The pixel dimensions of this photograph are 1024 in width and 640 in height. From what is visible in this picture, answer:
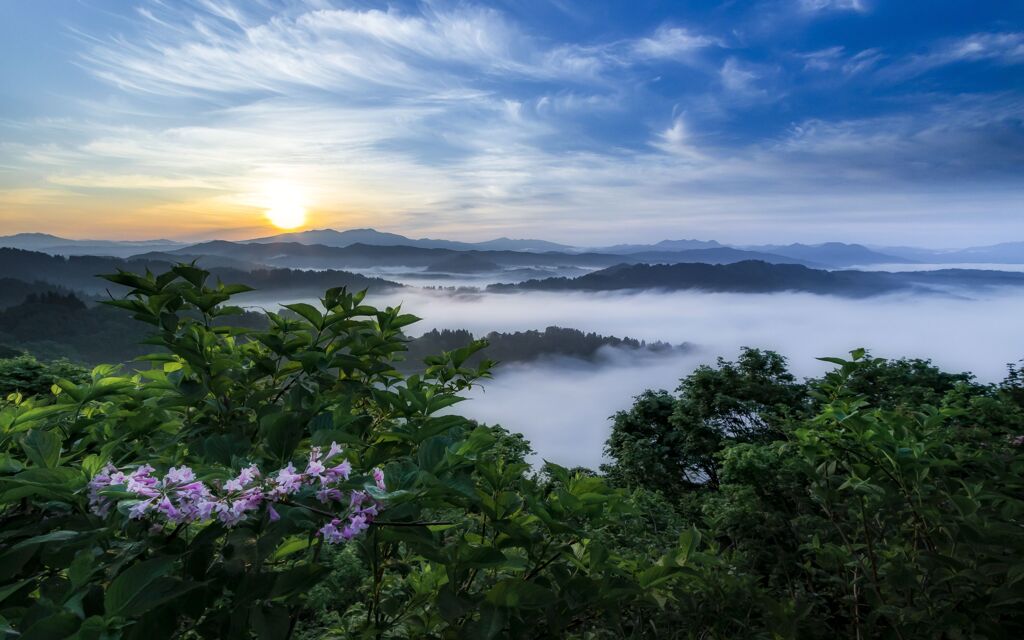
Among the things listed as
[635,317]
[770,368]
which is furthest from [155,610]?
[635,317]

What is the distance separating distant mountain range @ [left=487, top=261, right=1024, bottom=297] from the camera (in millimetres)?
76875

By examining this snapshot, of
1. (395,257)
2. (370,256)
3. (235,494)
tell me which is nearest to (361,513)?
(235,494)

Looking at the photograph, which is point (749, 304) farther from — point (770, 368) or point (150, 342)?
point (150, 342)

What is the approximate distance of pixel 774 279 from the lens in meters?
87.1

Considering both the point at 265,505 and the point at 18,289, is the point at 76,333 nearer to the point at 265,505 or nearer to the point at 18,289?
the point at 18,289

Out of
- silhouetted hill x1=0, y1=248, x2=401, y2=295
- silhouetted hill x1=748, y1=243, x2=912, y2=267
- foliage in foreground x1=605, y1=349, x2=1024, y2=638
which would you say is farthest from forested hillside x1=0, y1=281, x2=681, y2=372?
silhouetted hill x1=748, y1=243, x2=912, y2=267

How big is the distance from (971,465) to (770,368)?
29.5ft

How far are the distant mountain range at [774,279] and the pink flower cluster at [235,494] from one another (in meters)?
70.7

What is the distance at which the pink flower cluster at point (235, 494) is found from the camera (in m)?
0.63

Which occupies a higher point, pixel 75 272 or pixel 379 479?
pixel 379 479

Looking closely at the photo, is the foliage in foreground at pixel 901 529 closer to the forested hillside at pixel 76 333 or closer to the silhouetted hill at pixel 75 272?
the forested hillside at pixel 76 333

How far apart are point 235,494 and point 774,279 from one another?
3841 inches

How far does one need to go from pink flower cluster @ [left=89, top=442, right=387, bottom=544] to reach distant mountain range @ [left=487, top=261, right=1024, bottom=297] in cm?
7075

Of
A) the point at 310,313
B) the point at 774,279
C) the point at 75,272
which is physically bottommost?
the point at 75,272
